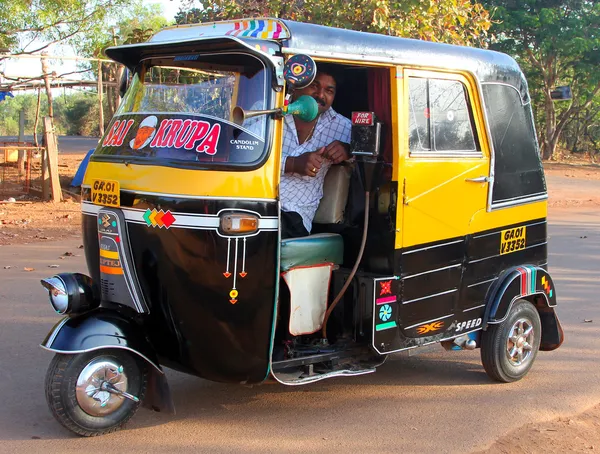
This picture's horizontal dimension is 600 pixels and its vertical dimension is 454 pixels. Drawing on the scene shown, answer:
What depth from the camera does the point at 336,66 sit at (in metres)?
4.89

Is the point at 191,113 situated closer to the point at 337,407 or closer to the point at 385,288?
the point at 385,288

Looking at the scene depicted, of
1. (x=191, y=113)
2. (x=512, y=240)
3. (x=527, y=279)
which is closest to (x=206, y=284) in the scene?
(x=191, y=113)

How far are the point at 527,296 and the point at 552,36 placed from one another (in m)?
22.5

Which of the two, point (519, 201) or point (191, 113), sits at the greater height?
point (191, 113)

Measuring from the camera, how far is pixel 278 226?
12.9 feet

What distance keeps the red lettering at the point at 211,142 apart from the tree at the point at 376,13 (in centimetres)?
645

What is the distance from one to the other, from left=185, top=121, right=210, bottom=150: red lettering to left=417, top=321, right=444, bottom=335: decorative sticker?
6.34 feet

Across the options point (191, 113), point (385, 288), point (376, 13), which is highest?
point (376, 13)

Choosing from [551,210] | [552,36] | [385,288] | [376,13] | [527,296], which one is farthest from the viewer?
[552,36]

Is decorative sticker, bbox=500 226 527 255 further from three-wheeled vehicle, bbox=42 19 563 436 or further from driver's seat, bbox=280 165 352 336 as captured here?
driver's seat, bbox=280 165 352 336

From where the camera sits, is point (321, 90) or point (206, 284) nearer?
point (206, 284)

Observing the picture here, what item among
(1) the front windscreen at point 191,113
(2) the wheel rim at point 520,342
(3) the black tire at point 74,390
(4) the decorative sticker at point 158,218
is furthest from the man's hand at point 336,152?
(2) the wheel rim at point 520,342

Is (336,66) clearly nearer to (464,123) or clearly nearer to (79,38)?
(464,123)

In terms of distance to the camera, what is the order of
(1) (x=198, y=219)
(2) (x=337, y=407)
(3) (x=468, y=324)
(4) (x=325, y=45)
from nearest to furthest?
(1) (x=198, y=219) → (4) (x=325, y=45) → (2) (x=337, y=407) → (3) (x=468, y=324)
